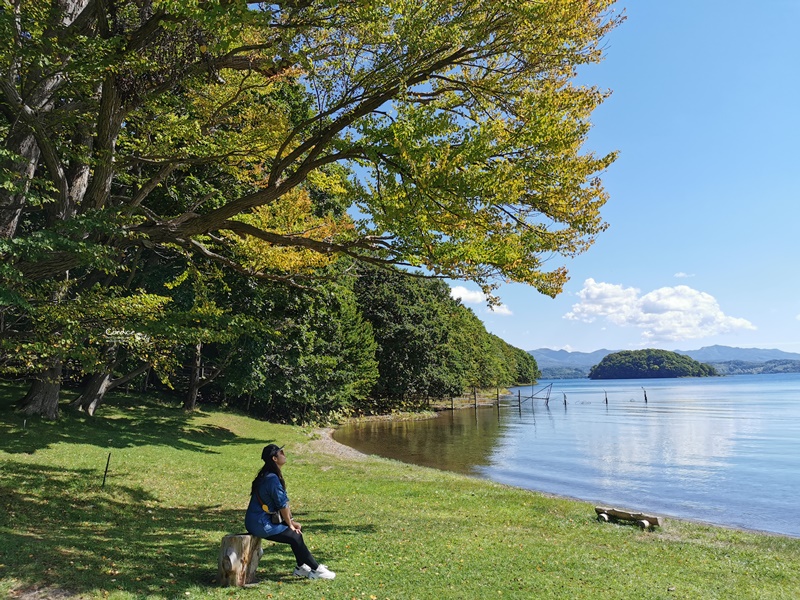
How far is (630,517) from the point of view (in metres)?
13.3

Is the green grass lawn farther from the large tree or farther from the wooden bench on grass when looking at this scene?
the large tree

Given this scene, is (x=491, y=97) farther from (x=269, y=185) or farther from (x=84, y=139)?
(x=84, y=139)

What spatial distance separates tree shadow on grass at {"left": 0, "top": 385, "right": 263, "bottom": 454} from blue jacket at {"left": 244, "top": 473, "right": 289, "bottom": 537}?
11901mm

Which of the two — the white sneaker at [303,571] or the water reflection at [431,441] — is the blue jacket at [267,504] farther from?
the water reflection at [431,441]

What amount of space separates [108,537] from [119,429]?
15272mm

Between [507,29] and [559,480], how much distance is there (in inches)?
813

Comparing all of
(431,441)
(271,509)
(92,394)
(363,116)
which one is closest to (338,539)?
(271,509)

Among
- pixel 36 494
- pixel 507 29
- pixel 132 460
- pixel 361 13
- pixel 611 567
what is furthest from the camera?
pixel 132 460

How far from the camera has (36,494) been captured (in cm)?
1054

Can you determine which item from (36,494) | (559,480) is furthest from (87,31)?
(559,480)

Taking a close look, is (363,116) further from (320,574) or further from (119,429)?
(119,429)

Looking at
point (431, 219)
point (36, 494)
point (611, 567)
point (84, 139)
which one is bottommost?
point (611, 567)

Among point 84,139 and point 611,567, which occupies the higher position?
point 84,139

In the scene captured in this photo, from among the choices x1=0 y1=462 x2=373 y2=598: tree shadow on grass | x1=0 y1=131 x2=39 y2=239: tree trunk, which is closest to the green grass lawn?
x1=0 y1=462 x2=373 y2=598: tree shadow on grass
